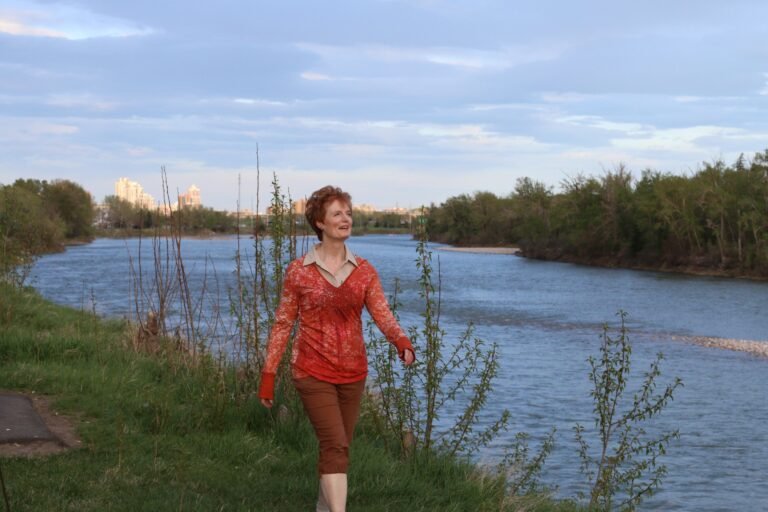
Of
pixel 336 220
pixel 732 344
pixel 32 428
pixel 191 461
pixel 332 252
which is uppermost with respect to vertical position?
pixel 336 220

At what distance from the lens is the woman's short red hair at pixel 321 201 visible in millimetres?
5094

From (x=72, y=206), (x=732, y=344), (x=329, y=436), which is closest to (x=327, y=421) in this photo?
(x=329, y=436)

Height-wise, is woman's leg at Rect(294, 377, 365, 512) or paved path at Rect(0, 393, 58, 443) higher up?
woman's leg at Rect(294, 377, 365, 512)

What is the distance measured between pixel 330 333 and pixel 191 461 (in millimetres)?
2120

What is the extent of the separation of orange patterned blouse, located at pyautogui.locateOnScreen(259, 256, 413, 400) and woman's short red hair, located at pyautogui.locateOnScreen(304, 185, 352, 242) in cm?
28

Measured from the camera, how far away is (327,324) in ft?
16.4

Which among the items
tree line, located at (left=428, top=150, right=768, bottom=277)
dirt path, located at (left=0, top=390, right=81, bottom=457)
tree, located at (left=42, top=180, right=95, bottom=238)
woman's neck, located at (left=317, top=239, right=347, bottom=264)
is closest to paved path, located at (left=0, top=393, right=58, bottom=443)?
dirt path, located at (left=0, top=390, right=81, bottom=457)

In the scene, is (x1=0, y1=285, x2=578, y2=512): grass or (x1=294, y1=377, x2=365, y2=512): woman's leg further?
(x1=0, y1=285, x2=578, y2=512): grass

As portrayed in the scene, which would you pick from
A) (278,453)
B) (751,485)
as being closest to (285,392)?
(278,453)

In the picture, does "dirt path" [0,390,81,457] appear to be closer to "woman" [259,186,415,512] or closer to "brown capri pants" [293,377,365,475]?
"woman" [259,186,415,512]

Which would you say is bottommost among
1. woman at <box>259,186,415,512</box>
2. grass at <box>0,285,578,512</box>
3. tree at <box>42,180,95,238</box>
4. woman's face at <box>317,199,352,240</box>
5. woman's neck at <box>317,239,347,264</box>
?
grass at <box>0,285,578,512</box>

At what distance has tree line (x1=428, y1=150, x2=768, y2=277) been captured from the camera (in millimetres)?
63906

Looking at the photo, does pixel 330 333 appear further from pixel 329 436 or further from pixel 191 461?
pixel 191 461

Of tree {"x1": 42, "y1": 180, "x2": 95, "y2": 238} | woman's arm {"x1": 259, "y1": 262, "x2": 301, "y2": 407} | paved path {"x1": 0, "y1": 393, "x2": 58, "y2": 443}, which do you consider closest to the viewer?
woman's arm {"x1": 259, "y1": 262, "x2": 301, "y2": 407}
